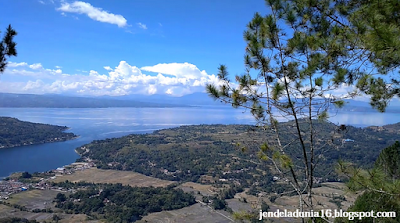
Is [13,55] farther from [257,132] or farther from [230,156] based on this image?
[230,156]

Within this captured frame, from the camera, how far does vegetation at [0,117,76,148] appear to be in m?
35.3

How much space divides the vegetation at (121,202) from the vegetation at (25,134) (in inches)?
967

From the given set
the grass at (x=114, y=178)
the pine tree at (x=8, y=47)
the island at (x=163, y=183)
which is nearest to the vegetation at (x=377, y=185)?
the island at (x=163, y=183)

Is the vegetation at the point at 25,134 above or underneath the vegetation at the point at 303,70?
underneath

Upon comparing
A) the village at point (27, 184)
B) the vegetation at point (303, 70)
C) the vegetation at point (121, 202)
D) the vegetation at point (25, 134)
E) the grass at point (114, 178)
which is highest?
the vegetation at point (303, 70)

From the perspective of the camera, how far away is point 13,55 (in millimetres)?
3264

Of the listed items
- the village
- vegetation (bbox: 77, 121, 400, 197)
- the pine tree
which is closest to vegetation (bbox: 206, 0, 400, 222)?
the pine tree

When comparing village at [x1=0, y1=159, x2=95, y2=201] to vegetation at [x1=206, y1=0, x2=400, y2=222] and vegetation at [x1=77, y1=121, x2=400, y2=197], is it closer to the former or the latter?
vegetation at [x1=77, y1=121, x2=400, y2=197]

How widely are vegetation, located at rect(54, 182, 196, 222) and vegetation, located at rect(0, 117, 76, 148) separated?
967 inches

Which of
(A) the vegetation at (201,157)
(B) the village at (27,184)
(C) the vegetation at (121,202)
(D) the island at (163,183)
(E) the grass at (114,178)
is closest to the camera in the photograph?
(D) the island at (163,183)

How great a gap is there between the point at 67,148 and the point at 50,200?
1892cm

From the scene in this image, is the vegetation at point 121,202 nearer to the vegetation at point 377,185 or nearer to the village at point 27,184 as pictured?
the village at point 27,184

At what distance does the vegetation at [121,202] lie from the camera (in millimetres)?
12703

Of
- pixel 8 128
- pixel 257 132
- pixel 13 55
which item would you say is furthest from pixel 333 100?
pixel 8 128
